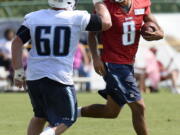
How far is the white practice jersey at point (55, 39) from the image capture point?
6984 mm

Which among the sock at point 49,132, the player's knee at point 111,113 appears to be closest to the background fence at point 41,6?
the player's knee at point 111,113

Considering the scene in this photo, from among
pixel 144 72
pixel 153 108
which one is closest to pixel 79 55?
pixel 144 72

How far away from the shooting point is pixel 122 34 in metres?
8.50

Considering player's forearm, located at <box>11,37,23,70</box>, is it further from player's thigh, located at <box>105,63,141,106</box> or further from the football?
the football

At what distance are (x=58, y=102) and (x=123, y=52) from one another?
172 centimetres

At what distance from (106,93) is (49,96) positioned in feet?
5.59

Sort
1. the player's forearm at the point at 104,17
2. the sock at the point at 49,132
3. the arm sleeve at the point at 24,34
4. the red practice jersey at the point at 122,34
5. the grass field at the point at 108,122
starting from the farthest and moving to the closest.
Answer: the grass field at the point at 108,122 < the red practice jersey at the point at 122,34 < the player's forearm at the point at 104,17 < the arm sleeve at the point at 24,34 < the sock at the point at 49,132

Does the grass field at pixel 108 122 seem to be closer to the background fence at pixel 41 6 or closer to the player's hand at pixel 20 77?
the player's hand at pixel 20 77

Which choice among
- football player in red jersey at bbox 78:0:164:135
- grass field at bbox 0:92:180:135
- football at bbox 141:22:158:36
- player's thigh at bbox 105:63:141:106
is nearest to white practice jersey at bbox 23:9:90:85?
football player in red jersey at bbox 78:0:164:135

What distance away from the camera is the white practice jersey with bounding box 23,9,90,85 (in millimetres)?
6984

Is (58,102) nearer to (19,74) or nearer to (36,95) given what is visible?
(36,95)

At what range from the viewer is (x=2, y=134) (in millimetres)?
9570

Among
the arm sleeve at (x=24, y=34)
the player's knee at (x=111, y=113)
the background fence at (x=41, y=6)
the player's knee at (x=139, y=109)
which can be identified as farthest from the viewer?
the background fence at (x=41, y=6)

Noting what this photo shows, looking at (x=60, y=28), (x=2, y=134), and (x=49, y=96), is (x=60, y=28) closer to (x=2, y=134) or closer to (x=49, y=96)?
(x=49, y=96)
